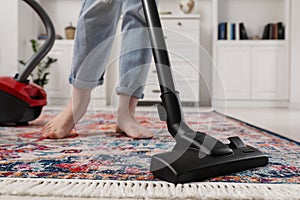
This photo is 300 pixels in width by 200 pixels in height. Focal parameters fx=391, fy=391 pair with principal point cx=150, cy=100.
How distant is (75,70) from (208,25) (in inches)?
135

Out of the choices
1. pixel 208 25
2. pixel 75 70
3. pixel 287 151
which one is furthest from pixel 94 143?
pixel 208 25

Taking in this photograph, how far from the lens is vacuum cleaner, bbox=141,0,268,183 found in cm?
67

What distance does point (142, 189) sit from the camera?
0.63 meters

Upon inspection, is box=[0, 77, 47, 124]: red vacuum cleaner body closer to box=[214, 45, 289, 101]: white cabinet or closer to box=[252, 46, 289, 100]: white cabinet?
box=[214, 45, 289, 101]: white cabinet

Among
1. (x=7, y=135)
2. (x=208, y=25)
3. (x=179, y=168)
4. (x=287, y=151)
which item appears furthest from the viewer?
(x=208, y=25)

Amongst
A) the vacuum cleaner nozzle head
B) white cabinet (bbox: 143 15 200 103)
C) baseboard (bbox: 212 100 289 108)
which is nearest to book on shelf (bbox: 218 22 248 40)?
baseboard (bbox: 212 100 289 108)

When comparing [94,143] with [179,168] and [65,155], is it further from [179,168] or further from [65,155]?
Result: [179,168]

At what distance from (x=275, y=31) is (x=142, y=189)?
12.6ft

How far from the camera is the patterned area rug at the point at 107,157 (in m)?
0.72

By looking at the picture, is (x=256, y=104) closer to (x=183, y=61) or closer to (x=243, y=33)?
(x=243, y=33)

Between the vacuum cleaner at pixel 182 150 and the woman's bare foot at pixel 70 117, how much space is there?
0.44 m

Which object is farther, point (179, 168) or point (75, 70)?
point (75, 70)

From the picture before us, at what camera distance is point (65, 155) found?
3.03 feet

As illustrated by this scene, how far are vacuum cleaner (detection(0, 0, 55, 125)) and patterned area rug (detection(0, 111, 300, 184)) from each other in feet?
0.99
